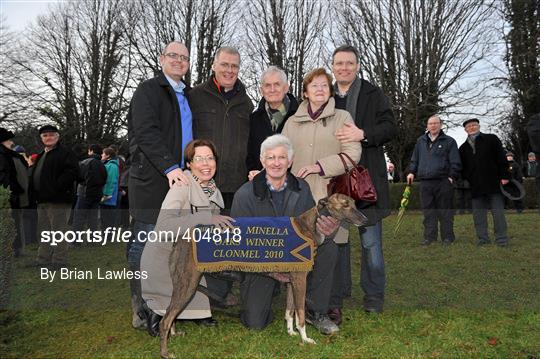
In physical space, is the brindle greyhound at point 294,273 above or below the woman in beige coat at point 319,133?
below

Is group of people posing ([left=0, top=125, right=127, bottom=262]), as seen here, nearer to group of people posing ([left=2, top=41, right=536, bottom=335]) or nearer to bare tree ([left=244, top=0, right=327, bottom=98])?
group of people posing ([left=2, top=41, right=536, bottom=335])

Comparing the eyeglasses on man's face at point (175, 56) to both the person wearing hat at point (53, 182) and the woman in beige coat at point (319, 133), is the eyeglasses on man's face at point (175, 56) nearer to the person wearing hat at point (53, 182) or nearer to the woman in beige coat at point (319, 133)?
the woman in beige coat at point (319, 133)

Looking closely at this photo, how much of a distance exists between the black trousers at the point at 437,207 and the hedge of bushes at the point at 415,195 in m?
7.58

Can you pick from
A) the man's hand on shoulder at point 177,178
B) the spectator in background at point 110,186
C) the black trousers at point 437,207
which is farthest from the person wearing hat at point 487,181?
the spectator in background at point 110,186

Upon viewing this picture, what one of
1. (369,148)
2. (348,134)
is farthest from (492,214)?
(348,134)

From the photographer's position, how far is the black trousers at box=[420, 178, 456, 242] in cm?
955

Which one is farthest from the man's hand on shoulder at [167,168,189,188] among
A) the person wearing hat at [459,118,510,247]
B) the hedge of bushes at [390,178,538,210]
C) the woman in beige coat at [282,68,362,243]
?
the hedge of bushes at [390,178,538,210]

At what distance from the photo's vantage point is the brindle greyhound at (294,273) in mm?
3941

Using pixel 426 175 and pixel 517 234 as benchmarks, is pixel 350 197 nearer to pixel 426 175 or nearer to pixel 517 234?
pixel 426 175

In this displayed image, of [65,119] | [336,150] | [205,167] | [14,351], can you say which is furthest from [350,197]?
[65,119]

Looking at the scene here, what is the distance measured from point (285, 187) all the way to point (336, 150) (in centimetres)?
62

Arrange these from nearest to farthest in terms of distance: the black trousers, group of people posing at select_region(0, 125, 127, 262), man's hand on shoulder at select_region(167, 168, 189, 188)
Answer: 1. man's hand on shoulder at select_region(167, 168, 189, 188)
2. group of people posing at select_region(0, 125, 127, 262)
3. the black trousers

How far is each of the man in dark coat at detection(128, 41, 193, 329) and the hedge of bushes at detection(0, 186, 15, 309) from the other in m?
0.98

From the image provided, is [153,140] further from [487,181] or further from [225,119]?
[487,181]
